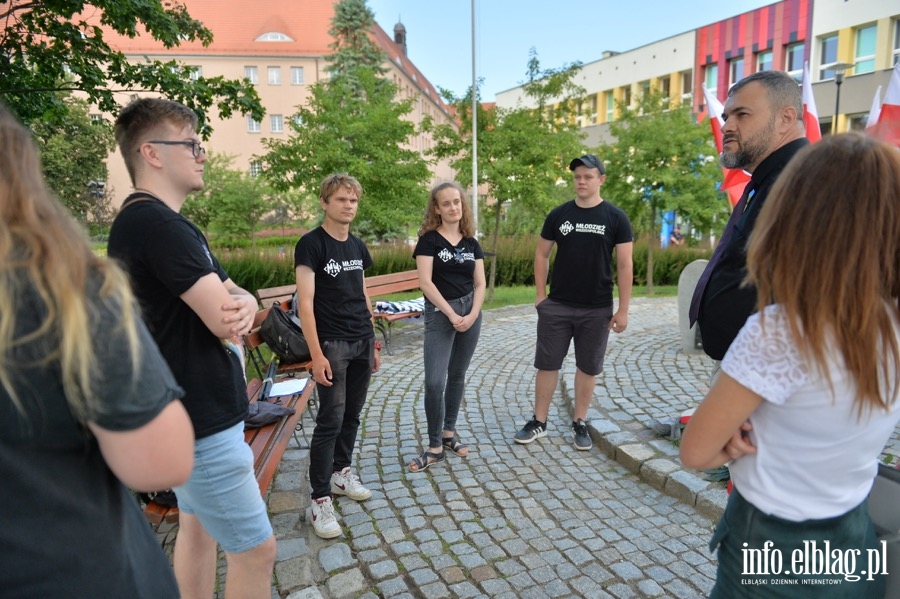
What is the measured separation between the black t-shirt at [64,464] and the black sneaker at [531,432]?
3.82 meters

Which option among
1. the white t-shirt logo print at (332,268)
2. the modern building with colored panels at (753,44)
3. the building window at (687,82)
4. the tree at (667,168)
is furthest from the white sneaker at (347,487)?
the building window at (687,82)

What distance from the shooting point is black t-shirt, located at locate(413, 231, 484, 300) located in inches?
163

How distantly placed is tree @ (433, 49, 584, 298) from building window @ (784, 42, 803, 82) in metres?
21.7

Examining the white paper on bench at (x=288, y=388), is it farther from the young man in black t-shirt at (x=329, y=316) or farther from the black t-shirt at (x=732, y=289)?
the black t-shirt at (x=732, y=289)

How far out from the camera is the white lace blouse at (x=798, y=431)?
1.24m

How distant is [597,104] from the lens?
40.3 meters

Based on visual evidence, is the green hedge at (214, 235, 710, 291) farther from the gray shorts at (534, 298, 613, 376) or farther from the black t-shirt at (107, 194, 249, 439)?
the black t-shirt at (107, 194, 249, 439)

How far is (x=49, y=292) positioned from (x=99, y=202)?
41923mm

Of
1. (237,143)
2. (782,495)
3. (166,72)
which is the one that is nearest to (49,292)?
(782,495)

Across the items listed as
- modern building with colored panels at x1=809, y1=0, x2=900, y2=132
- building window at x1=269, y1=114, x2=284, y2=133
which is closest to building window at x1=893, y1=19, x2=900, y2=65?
modern building with colored panels at x1=809, y1=0, x2=900, y2=132

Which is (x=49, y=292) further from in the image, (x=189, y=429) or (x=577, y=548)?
(x=577, y=548)

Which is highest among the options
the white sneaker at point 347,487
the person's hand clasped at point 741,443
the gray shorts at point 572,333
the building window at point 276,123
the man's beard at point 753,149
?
the building window at point 276,123

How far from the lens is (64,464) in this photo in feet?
3.26

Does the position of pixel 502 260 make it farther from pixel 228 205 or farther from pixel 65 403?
pixel 228 205
